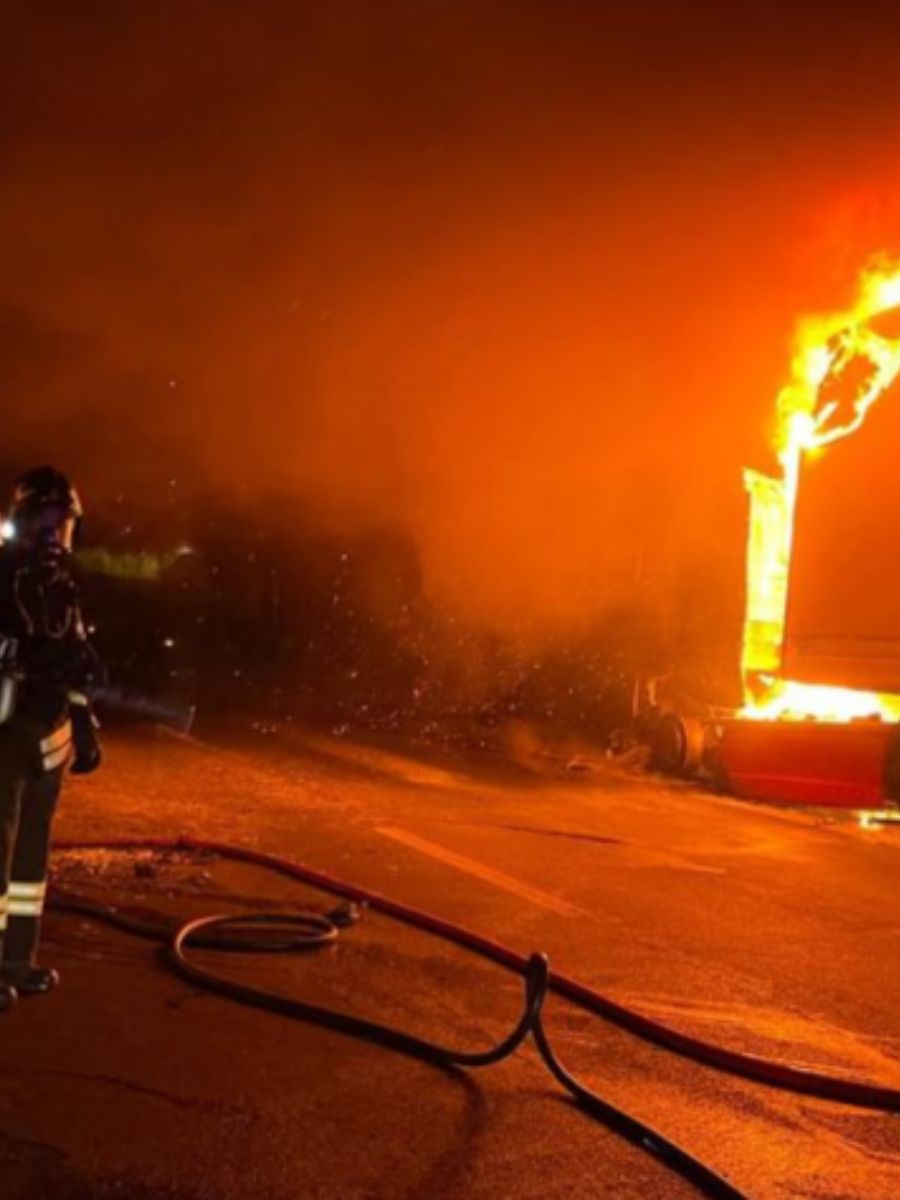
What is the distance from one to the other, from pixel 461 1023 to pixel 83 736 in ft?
4.76

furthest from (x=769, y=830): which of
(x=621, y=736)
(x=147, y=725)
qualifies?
(x=147, y=725)

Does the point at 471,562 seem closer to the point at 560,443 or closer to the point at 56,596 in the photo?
the point at 560,443

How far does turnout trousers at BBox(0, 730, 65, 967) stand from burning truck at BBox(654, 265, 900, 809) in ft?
19.0

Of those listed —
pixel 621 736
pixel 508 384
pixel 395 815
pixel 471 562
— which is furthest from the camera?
pixel 471 562

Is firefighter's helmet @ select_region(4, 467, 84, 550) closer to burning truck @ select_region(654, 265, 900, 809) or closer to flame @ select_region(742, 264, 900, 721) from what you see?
burning truck @ select_region(654, 265, 900, 809)

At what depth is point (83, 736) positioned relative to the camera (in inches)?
161

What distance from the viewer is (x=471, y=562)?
1578cm

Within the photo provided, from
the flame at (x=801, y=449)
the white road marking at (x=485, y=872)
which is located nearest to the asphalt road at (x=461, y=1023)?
the white road marking at (x=485, y=872)

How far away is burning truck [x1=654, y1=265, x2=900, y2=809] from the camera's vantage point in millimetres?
8555

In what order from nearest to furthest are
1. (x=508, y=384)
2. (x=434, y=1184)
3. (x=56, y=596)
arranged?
(x=434, y=1184) < (x=56, y=596) < (x=508, y=384)

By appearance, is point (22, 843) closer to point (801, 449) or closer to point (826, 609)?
point (826, 609)

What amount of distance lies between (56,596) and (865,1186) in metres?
2.68

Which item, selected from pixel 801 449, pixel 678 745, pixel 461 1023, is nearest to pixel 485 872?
pixel 461 1023

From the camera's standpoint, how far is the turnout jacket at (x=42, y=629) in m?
3.85
